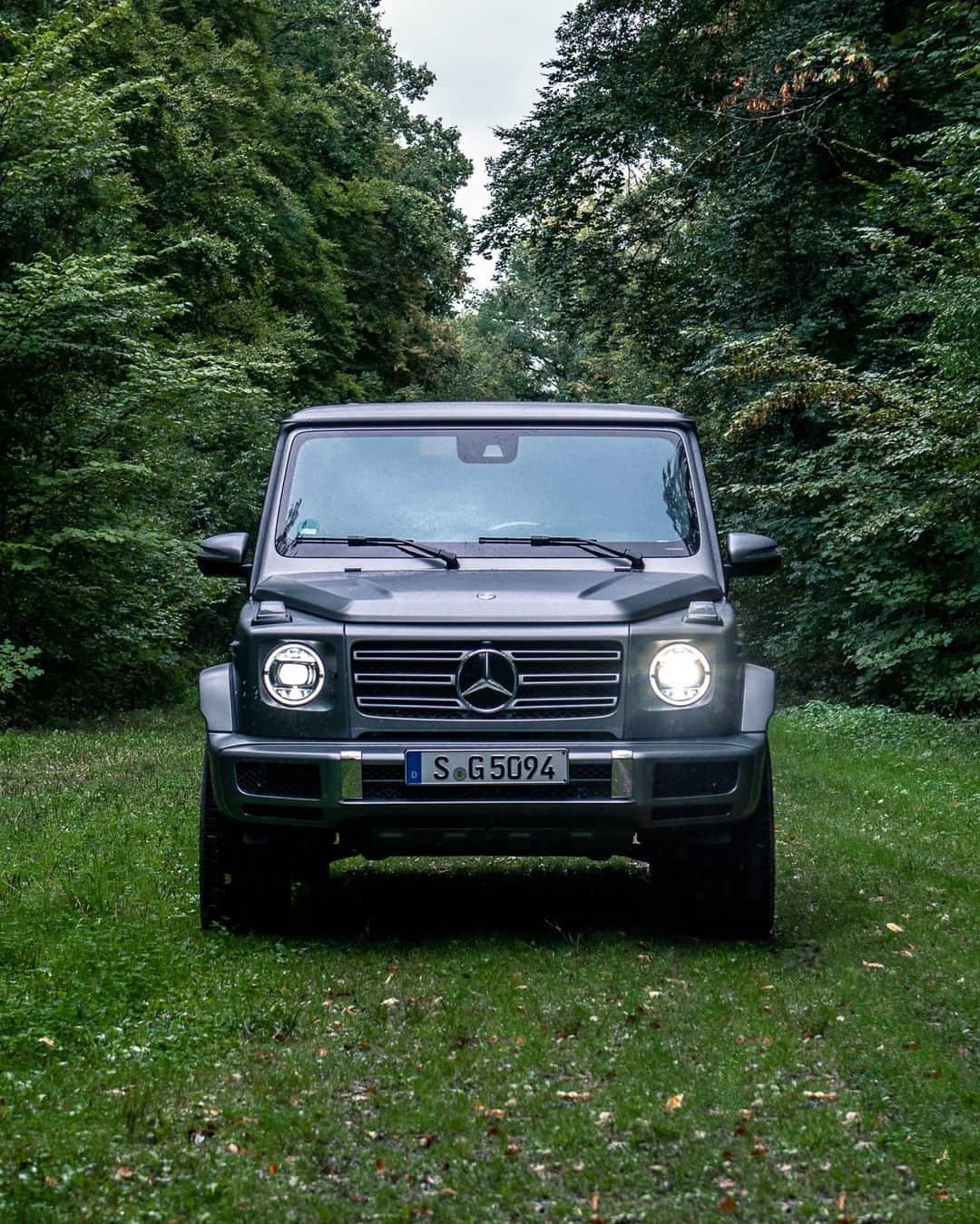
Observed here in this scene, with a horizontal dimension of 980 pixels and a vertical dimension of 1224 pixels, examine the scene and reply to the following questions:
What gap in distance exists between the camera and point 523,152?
30344 millimetres

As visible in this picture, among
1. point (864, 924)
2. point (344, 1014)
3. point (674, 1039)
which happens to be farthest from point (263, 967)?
point (864, 924)

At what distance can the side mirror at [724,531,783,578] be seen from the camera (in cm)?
773

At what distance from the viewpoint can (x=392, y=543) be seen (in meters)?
7.71

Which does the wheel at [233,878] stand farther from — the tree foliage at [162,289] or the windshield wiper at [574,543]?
the tree foliage at [162,289]

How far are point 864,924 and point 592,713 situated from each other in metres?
1.83

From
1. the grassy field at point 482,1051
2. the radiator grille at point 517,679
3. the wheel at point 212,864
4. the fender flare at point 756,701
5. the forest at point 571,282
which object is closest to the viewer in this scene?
the grassy field at point 482,1051

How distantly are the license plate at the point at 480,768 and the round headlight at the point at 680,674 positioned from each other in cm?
51

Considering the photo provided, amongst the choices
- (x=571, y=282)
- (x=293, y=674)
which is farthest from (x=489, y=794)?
(x=571, y=282)

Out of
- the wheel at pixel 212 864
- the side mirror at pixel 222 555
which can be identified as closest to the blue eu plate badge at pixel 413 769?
the wheel at pixel 212 864

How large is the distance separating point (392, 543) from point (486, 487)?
56 cm

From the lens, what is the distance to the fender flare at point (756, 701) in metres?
7.11

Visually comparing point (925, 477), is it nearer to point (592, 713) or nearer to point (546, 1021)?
point (592, 713)

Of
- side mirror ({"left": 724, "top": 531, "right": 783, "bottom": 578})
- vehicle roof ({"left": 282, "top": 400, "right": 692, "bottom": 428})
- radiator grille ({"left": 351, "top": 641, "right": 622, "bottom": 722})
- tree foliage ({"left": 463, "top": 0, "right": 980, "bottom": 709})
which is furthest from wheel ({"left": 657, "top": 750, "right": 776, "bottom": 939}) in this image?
tree foliage ({"left": 463, "top": 0, "right": 980, "bottom": 709})

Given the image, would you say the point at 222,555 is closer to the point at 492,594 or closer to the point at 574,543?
the point at 492,594
